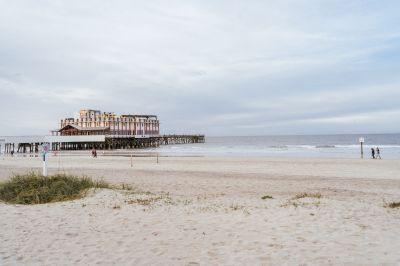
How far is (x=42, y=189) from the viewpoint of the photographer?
11844 mm

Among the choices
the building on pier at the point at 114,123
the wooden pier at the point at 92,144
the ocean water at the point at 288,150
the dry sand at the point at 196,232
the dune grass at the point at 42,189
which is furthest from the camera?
the building on pier at the point at 114,123

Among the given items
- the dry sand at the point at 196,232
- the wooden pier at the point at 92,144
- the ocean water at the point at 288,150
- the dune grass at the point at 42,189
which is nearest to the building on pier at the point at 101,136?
the wooden pier at the point at 92,144

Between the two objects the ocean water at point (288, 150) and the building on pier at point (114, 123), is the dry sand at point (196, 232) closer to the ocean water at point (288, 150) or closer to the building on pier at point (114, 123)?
the ocean water at point (288, 150)

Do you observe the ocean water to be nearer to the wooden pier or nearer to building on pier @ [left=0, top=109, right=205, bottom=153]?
the wooden pier

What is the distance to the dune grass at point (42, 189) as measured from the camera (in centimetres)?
1131

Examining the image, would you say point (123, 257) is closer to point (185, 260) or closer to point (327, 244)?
point (185, 260)

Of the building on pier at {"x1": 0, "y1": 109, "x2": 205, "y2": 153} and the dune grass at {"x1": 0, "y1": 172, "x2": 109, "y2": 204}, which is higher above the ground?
the building on pier at {"x1": 0, "y1": 109, "x2": 205, "y2": 153}

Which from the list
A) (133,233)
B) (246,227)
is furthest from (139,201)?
(246,227)

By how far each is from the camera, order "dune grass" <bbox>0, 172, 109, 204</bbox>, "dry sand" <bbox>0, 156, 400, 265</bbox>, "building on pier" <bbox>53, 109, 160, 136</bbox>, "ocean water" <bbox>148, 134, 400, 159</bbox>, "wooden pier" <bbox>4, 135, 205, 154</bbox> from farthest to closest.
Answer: "building on pier" <bbox>53, 109, 160, 136</bbox> → "wooden pier" <bbox>4, 135, 205, 154</bbox> → "ocean water" <bbox>148, 134, 400, 159</bbox> → "dune grass" <bbox>0, 172, 109, 204</bbox> → "dry sand" <bbox>0, 156, 400, 265</bbox>

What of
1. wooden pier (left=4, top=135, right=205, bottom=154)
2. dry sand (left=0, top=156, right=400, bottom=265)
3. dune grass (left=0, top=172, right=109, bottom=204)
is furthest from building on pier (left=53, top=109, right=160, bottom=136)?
dry sand (left=0, top=156, right=400, bottom=265)

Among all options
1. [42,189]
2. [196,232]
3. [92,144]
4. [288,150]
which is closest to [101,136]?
[92,144]

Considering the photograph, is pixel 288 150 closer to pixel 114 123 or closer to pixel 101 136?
pixel 101 136

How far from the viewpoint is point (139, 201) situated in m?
10.8

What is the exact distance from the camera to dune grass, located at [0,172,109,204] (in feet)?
37.1
